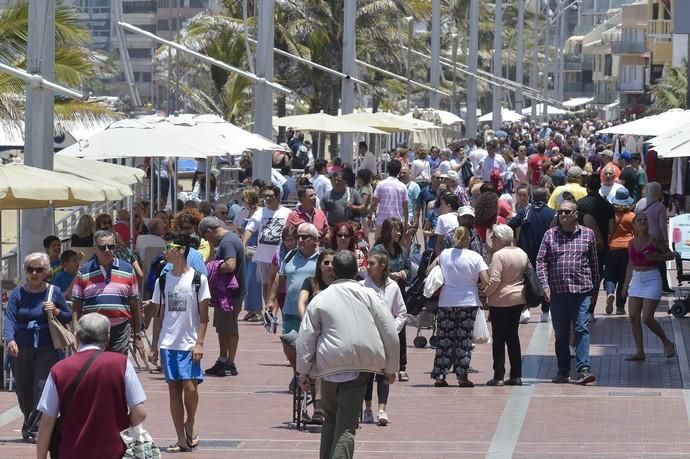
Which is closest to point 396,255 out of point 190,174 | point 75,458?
point 75,458

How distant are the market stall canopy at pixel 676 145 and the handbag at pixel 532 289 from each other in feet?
5.57

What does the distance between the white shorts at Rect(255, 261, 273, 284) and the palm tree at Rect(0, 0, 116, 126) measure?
7848 mm

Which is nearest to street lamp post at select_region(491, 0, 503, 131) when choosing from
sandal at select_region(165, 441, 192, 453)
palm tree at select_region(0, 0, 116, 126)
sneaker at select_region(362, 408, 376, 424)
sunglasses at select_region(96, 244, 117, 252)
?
palm tree at select_region(0, 0, 116, 126)

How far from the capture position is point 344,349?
9547 millimetres

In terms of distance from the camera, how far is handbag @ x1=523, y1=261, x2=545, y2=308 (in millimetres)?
14195

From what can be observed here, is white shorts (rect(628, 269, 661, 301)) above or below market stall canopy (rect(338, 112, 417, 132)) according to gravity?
below

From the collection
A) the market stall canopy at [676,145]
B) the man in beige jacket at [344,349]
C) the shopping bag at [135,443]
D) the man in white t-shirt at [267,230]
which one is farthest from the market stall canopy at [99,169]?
the shopping bag at [135,443]

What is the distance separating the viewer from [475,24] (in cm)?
5862

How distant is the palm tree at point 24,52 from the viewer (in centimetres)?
2520

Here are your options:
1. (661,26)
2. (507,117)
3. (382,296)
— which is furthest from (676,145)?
(507,117)

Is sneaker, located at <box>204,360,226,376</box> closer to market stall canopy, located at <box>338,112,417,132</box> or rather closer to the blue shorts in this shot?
the blue shorts

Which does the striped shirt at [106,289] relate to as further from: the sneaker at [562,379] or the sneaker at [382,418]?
the sneaker at [562,379]

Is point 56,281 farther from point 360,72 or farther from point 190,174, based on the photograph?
point 360,72

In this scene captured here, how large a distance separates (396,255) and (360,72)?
49.4 meters
